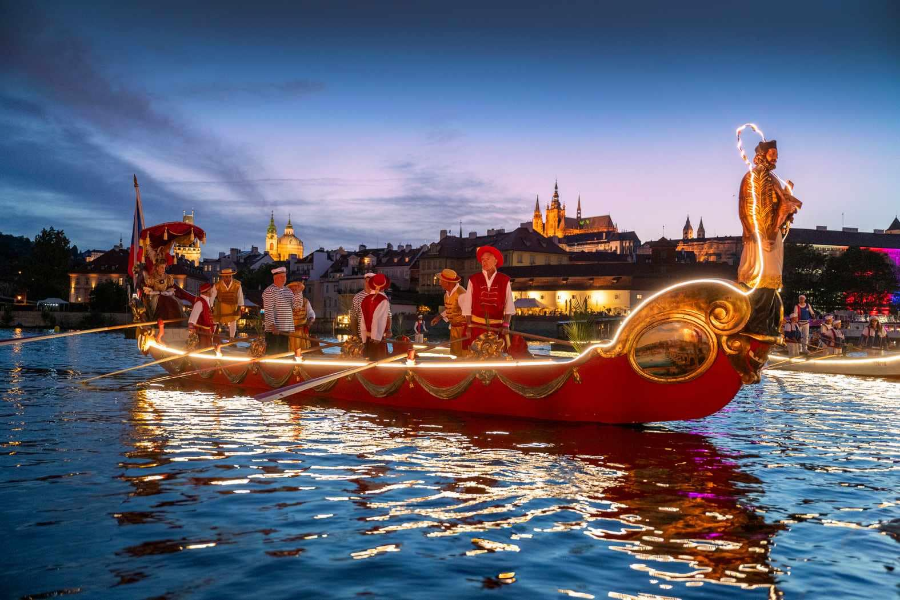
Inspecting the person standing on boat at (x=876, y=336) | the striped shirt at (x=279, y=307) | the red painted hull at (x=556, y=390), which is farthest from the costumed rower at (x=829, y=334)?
the striped shirt at (x=279, y=307)

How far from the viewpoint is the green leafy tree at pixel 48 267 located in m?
112

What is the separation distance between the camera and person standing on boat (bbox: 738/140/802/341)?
10359mm

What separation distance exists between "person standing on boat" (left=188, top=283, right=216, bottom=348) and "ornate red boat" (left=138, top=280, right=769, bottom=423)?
678 centimetres

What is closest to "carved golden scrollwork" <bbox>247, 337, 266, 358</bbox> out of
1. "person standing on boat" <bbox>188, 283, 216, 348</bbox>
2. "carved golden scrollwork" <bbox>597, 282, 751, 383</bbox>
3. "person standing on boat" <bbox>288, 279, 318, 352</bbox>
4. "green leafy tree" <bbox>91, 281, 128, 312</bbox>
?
"person standing on boat" <bbox>288, 279, 318, 352</bbox>

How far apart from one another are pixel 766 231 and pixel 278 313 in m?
9.98

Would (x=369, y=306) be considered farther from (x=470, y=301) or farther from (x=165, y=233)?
(x=165, y=233)

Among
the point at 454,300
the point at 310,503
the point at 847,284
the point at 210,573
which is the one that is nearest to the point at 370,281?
the point at 454,300

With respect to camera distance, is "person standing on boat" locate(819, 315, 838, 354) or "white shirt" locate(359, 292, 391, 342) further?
"person standing on boat" locate(819, 315, 838, 354)

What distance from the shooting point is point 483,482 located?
27.9 feet

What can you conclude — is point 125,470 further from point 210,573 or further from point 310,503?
point 210,573

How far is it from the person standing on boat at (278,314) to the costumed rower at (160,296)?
4097mm

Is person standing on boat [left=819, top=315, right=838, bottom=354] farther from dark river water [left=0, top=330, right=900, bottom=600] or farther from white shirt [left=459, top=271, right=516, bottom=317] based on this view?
white shirt [left=459, top=271, right=516, bottom=317]

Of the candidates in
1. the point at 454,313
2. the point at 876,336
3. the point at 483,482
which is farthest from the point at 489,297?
the point at 876,336

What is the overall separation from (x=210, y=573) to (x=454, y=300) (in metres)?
8.86
